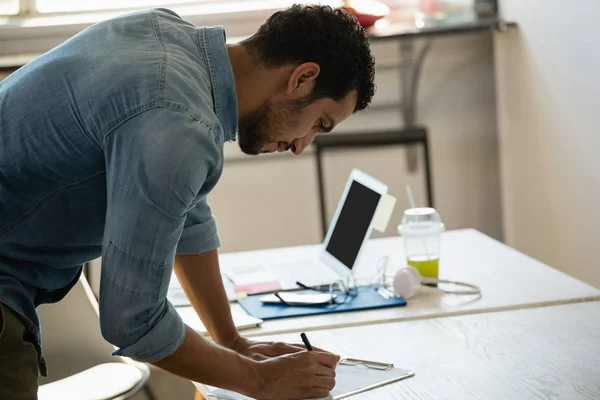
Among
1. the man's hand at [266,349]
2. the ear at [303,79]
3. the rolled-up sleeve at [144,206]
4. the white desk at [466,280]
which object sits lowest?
the white desk at [466,280]

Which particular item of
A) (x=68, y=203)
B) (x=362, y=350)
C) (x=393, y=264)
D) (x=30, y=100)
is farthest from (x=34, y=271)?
(x=393, y=264)

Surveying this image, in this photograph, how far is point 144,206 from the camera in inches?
47.3

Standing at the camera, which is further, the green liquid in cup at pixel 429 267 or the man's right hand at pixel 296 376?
the green liquid in cup at pixel 429 267

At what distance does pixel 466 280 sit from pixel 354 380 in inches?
27.9

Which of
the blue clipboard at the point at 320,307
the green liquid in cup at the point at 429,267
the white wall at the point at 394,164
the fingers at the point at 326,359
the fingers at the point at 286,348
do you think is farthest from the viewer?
the white wall at the point at 394,164

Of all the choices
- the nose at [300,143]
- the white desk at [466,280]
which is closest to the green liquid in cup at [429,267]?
the white desk at [466,280]

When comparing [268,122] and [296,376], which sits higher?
[268,122]

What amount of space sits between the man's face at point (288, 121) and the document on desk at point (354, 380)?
41 cm

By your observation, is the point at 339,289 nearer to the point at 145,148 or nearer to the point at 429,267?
the point at 429,267

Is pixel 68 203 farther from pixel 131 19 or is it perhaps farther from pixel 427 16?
pixel 427 16

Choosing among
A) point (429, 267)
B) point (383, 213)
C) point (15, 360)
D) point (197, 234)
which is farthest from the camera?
point (383, 213)

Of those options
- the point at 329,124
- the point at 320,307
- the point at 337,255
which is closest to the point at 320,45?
the point at 329,124

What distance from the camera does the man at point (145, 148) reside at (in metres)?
1.22

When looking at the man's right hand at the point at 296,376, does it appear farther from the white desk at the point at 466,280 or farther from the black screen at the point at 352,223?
the black screen at the point at 352,223
